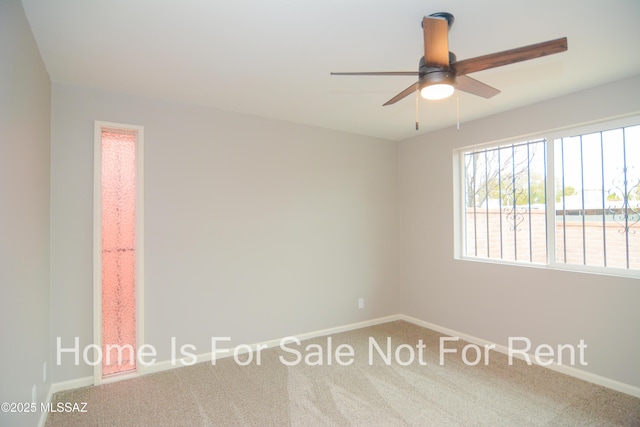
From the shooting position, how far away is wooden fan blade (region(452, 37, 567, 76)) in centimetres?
144

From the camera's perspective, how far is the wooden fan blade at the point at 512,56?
56.7 inches

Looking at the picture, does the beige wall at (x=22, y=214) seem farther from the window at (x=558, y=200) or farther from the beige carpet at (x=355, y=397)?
the window at (x=558, y=200)

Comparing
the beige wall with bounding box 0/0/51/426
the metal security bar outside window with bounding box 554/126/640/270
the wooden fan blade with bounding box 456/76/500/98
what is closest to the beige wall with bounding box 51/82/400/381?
the beige wall with bounding box 0/0/51/426

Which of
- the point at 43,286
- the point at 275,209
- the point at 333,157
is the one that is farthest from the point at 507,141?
the point at 43,286

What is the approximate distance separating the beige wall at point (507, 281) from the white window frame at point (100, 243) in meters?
3.31

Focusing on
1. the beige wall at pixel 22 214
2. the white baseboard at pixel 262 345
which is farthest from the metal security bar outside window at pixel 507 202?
the beige wall at pixel 22 214

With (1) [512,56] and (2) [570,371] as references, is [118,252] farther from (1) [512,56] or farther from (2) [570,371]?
(2) [570,371]

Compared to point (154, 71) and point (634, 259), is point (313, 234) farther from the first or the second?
point (634, 259)

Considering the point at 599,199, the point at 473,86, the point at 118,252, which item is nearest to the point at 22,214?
the point at 118,252

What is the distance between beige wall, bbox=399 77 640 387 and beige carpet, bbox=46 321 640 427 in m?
0.39

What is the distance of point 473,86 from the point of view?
1935 millimetres

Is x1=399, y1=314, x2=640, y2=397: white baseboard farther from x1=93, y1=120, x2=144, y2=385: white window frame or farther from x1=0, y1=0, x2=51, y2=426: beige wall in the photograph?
x1=0, y1=0, x2=51, y2=426: beige wall

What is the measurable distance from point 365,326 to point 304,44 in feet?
11.5

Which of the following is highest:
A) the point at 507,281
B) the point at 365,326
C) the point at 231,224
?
the point at 231,224
